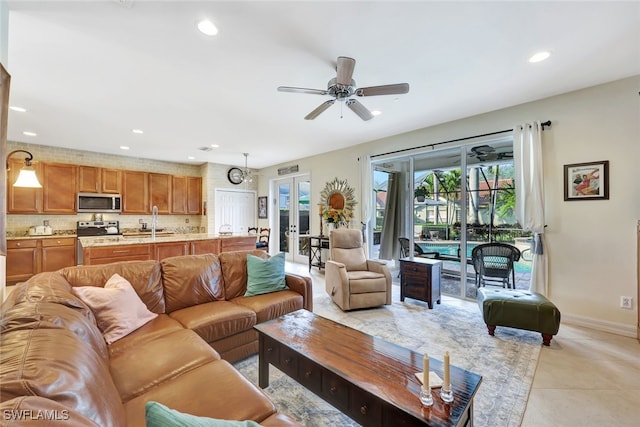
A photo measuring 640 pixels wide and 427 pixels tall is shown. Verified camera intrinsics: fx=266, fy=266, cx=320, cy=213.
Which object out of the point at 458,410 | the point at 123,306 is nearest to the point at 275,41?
the point at 123,306

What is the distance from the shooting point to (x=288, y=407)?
1.79m

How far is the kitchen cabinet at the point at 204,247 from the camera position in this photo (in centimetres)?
443

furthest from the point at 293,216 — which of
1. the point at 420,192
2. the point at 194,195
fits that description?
the point at 420,192

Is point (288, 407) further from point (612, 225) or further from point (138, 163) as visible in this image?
point (138, 163)

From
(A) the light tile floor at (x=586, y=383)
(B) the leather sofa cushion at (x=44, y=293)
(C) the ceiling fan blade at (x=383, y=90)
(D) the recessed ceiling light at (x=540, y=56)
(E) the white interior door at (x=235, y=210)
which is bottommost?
(A) the light tile floor at (x=586, y=383)

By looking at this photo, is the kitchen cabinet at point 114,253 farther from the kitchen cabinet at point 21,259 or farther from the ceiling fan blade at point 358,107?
the ceiling fan blade at point 358,107

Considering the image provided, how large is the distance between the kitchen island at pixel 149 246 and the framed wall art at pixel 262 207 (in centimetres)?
276

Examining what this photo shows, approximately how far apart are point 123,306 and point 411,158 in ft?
14.5

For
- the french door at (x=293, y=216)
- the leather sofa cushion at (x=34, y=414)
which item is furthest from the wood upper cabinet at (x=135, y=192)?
the leather sofa cushion at (x=34, y=414)

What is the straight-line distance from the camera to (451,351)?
252 centimetres

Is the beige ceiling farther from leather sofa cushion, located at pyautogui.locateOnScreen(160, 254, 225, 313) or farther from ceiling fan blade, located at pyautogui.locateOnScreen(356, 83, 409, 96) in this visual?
leather sofa cushion, located at pyautogui.locateOnScreen(160, 254, 225, 313)

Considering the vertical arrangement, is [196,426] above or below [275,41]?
below

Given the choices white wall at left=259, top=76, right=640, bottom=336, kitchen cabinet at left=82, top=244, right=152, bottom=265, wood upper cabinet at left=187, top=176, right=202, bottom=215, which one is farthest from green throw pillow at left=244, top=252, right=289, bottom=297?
wood upper cabinet at left=187, top=176, right=202, bottom=215

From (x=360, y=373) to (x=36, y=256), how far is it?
21.2 ft
